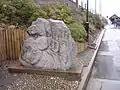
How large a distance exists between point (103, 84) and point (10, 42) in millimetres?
3002

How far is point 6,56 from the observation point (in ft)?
28.9

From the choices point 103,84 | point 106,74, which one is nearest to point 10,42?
point 103,84

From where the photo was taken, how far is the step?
26.3ft

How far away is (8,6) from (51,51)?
4.18 m

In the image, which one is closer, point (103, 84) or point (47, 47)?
point (47, 47)

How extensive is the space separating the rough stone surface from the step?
2.88 ft

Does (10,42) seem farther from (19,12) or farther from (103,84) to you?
(103,84)

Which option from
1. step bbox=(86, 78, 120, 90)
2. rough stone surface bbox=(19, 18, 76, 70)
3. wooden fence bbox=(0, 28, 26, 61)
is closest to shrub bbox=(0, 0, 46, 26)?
wooden fence bbox=(0, 28, 26, 61)

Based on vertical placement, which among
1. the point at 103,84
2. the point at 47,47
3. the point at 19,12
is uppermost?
the point at 19,12

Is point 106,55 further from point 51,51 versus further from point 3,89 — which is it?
point 3,89

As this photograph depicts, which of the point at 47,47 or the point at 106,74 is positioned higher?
the point at 47,47

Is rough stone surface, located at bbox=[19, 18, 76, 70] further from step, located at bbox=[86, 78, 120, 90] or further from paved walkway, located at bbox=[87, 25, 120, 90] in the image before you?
paved walkway, located at bbox=[87, 25, 120, 90]

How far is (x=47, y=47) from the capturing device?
7.96 metres

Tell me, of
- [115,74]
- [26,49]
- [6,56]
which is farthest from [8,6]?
[115,74]
